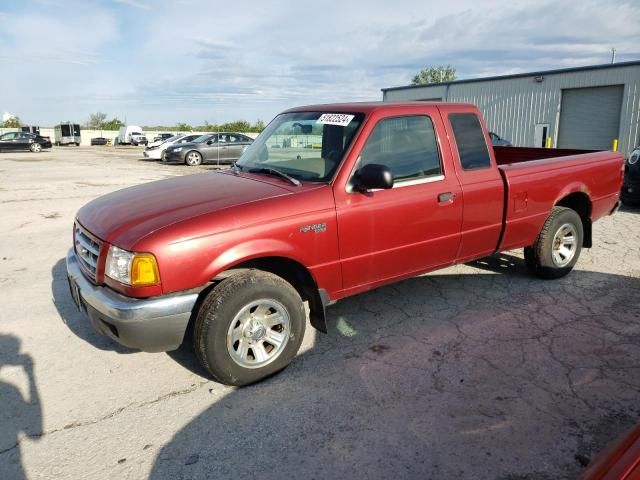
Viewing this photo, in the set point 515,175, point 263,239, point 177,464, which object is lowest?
point 177,464

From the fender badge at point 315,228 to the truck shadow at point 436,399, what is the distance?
39.2 inches

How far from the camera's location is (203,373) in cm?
356

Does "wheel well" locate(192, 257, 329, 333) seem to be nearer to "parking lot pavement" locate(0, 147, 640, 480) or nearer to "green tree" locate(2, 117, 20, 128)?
"parking lot pavement" locate(0, 147, 640, 480)

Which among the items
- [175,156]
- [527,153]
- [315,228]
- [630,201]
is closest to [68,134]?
[175,156]

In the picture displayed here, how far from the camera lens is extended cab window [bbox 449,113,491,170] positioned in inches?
170

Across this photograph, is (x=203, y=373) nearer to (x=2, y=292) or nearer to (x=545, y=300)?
(x=2, y=292)

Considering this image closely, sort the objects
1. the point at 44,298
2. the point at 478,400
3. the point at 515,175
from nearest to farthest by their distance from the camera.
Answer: the point at 478,400
the point at 515,175
the point at 44,298

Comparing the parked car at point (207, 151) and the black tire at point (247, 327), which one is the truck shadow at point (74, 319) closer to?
the black tire at point (247, 327)

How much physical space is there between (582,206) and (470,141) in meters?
2.00

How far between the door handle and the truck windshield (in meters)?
0.91

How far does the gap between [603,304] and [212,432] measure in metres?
3.81

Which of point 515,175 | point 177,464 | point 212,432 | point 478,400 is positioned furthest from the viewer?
point 515,175

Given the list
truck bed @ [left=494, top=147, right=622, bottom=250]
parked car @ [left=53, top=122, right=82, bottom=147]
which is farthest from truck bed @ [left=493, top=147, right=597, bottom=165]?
parked car @ [left=53, top=122, right=82, bottom=147]

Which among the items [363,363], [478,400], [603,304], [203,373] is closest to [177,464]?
[203,373]
